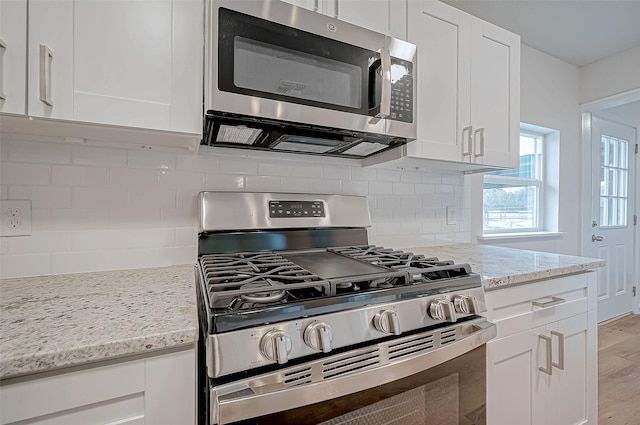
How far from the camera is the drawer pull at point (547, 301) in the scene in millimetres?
1261

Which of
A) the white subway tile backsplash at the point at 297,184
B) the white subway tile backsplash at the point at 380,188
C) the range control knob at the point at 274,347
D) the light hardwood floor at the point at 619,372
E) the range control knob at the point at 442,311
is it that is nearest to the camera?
the range control knob at the point at 274,347

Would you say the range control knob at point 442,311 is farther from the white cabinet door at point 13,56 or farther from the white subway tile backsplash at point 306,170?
the white cabinet door at point 13,56

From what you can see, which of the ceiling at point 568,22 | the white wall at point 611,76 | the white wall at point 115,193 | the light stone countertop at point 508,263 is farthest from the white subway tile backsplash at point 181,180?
the white wall at point 611,76

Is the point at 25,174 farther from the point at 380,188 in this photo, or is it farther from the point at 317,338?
the point at 380,188

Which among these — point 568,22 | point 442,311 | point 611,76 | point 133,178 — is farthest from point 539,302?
point 611,76

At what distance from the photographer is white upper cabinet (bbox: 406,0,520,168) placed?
1422 mm

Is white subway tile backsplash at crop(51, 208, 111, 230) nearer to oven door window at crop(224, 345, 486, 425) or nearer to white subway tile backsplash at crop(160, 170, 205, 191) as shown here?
white subway tile backsplash at crop(160, 170, 205, 191)

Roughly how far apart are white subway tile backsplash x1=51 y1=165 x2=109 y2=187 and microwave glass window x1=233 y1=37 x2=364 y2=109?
24.9 inches

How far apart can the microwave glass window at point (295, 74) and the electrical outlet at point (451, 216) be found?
43.4 inches

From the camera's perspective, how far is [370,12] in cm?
128

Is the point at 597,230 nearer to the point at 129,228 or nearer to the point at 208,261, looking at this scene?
the point at 208,261

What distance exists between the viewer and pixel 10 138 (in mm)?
→ 1028

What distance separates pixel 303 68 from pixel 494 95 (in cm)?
114

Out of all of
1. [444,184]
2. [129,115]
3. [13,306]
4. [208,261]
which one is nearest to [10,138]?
[129,115]
